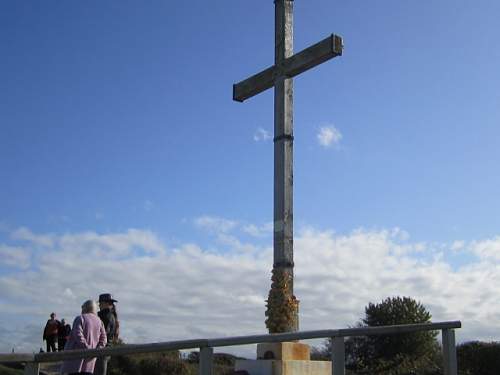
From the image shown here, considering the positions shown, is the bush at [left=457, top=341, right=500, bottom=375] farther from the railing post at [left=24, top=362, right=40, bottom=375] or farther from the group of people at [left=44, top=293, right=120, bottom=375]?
the railing post at [left=24, top=362, right=40, bottom=375]

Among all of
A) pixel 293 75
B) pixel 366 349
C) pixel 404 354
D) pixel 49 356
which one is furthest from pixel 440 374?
pixel 49 356

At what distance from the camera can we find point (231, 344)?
616cm

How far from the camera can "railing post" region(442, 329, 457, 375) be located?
24.5ft

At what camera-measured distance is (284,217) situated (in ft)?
28.3

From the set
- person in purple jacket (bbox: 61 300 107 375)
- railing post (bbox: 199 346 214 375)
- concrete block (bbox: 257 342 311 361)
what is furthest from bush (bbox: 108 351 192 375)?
railing post (bbox: 199 346 214 375)

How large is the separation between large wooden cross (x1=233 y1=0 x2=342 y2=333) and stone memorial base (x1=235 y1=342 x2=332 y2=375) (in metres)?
0.38

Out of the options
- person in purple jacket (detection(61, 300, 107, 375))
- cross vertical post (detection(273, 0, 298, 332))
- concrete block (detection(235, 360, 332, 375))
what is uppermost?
cross vertical post (detection(273, 0, 298, 332))

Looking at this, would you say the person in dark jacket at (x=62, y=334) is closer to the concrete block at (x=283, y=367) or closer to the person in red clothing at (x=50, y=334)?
the person in red clothing at (x=50, y=334)

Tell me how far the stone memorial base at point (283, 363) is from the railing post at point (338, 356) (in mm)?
899

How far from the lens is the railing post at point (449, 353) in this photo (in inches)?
294

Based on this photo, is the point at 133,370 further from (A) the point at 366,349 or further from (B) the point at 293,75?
(B) the point at 293,75

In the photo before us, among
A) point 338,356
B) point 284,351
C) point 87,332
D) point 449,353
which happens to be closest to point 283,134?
point 284,351

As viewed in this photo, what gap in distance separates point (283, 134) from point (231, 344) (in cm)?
356

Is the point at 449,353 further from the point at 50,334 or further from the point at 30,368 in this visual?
the point at 50,334
